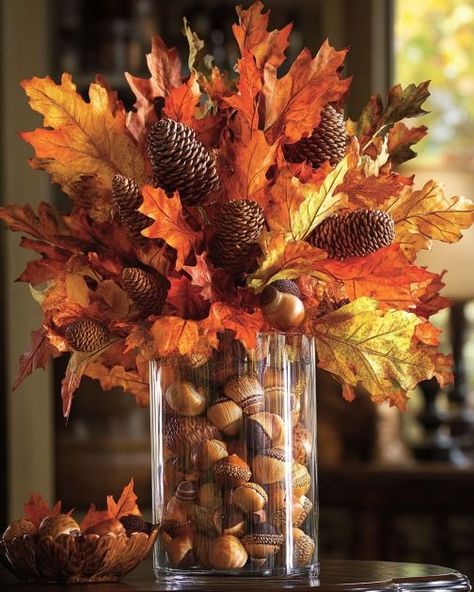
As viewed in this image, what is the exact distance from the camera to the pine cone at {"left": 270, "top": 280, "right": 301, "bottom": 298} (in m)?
0.97

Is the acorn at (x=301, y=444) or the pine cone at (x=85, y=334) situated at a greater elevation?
the pine cone at (x=85, y=334)

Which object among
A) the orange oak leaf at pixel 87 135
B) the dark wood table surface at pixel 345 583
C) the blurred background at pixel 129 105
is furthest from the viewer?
the blurred background at pixel 129 105

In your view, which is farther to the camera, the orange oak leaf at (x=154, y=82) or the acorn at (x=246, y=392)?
the orange oak leaf at (x=154, y=82)

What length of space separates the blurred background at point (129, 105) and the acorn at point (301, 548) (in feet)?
6.36

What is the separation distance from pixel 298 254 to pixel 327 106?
5.8 inches

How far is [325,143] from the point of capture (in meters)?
1.03

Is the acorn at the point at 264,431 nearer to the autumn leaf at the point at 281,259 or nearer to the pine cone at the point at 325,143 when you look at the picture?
the autumn leaf at the point at 281,259

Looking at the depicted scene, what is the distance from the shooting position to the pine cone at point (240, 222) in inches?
38.0

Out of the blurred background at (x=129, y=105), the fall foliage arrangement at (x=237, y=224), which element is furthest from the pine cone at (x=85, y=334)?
the blurred background at (x=129, y=105)

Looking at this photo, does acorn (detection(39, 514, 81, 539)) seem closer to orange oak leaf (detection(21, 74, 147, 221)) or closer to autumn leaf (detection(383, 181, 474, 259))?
orange oak leaf (detection(21, 74, 147, 221))

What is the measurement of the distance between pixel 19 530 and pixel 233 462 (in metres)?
0.19

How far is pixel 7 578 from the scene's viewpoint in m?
1.08

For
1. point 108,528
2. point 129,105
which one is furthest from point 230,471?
point 129,105

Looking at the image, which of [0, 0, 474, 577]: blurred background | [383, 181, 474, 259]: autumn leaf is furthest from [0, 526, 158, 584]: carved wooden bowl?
[0, 0, 474, 577]: blurred background
